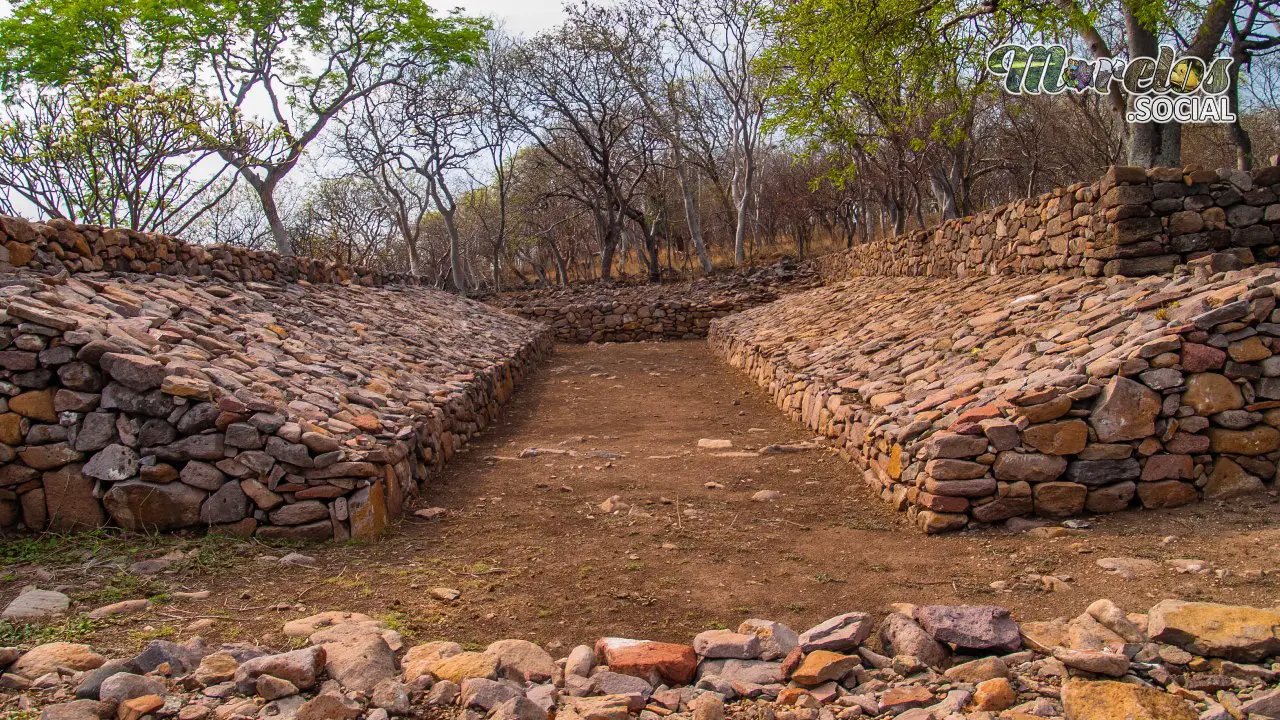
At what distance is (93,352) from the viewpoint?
15.1ft

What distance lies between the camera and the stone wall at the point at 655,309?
18406 mm

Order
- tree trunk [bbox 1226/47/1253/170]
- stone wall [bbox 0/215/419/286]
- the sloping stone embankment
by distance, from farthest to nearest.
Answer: tree trunk [bbox 1226/47/1253/170] < stone wall [bbox 0/215/419/286] < the sloping stone embankment

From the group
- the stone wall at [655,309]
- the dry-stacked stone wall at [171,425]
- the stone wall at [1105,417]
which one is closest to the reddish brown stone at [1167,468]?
the stone wall at [1105,417]

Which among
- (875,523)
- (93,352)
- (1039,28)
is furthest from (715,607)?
(1039,28)

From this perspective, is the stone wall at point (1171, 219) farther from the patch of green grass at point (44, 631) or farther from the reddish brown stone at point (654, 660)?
the patch of green grass at point (44, 631)

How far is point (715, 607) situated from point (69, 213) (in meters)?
14.5

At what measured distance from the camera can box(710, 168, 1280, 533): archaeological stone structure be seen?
4.36m

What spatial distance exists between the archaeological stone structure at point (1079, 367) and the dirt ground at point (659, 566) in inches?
9.0

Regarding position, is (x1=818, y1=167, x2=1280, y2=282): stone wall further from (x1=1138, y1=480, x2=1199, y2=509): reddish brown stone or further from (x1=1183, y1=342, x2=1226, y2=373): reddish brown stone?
(x1=1138, y1=480, x2=1199, y2=509): reddish brown stone

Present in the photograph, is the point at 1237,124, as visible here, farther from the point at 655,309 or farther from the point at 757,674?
the point at 757,674

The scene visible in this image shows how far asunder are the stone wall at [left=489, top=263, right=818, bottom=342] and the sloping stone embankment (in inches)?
603

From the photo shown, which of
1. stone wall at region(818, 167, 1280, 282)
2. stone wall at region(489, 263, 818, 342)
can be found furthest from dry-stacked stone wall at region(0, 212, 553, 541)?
stone wall at region(489, 263, 818, 342)

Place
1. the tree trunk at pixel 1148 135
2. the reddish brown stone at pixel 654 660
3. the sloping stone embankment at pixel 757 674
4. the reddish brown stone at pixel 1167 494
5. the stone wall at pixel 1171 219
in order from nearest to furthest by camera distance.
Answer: the sloping stone embankment at pixel 757 674
the reddish brown stone at pixel 654 660
the reddish brown stone at pixel 1167 494
the stone wall at pixel 1171 219
the tree trunk at pixel 1148 135
